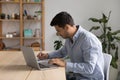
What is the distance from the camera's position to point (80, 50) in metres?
2.10

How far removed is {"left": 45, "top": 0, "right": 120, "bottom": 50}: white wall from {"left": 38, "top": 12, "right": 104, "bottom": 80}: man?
8.19ft

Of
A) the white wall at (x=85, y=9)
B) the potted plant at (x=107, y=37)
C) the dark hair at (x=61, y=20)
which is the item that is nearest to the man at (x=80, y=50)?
the dark hair at (x=61, y=20)

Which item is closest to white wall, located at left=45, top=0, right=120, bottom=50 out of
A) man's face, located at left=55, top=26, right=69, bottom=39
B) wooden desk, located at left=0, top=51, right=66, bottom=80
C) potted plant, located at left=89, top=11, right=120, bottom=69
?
potted plant, located at left=89, top=11, right=120, bottom=69

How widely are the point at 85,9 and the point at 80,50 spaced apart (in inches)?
106

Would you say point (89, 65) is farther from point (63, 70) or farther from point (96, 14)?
point (96, 14)

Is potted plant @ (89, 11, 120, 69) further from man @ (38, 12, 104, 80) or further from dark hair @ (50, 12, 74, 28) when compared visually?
dark hair @ (50, 12, 74, 28)

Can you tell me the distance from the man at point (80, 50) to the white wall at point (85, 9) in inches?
98.2

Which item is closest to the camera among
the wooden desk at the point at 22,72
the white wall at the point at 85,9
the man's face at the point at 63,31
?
the wooden desk at the point at 22,72

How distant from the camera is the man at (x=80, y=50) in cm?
192

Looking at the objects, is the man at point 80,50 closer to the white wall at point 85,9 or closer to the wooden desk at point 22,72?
the wooden desk at point 22,72

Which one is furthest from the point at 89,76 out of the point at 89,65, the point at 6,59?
the point at 6,59

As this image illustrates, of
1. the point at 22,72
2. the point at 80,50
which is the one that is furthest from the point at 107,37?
the point at 22,72

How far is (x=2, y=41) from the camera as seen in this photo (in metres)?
4.78

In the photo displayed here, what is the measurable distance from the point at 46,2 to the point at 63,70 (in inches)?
117
